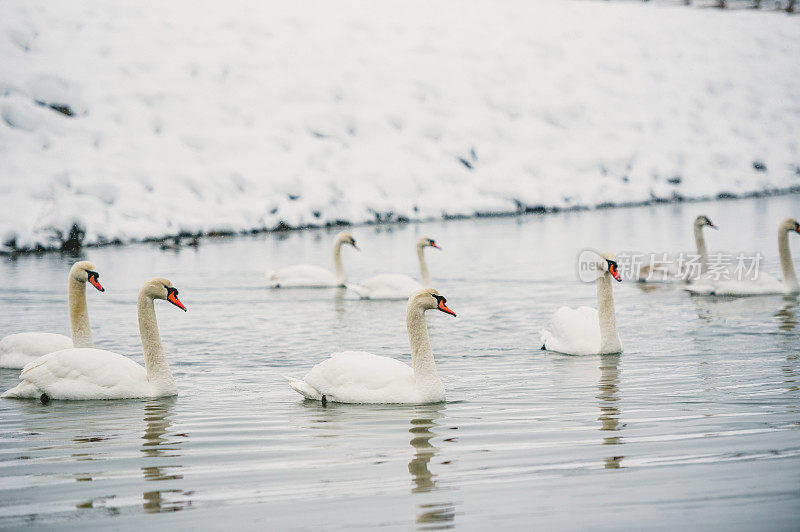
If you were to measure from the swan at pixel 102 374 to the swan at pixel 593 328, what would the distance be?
4089 millimetres

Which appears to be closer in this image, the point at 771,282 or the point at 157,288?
the point at 157,288

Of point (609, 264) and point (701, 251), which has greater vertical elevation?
point (701, 251)

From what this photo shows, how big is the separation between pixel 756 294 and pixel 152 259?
13425mm

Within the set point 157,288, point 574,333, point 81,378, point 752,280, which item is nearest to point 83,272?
point 157,288

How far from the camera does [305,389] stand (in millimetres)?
8023

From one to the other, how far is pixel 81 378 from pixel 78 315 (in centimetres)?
144

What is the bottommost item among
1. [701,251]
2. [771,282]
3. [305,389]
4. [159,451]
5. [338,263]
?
[159,451]

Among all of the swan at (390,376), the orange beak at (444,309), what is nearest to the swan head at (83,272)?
the swan at (390,376)

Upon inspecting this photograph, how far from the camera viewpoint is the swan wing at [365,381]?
7.77 m

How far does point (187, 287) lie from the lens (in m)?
17.2

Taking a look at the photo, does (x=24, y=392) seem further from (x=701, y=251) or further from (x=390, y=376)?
(x=701, y=251)

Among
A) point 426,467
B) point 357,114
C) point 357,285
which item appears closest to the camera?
point 426,467

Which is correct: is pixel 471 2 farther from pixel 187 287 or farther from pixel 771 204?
pixel 187 287

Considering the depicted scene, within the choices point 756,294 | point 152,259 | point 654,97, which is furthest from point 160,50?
point 756,294
